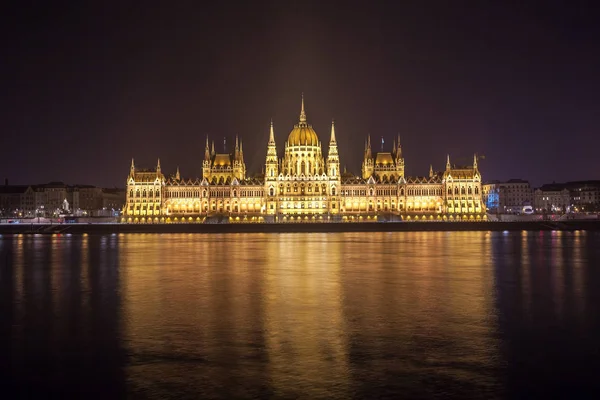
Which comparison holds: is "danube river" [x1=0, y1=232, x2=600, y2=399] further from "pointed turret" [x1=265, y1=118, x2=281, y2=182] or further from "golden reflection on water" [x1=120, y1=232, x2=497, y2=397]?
"pointed turret" [x1=265, y1=118, x2=281, y2=182]

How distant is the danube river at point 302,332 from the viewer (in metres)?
13.9

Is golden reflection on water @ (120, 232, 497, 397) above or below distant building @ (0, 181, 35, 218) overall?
below

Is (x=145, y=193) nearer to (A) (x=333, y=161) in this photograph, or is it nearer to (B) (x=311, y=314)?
(A) (x=333, y=161)

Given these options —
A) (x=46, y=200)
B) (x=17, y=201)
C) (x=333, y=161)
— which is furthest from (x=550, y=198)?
(x=17, y=201)

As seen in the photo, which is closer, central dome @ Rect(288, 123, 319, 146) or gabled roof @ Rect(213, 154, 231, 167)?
central dome @ Rect(288, 123, 319, 146)

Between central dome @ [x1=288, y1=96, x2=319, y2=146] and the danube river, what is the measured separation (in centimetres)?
11391

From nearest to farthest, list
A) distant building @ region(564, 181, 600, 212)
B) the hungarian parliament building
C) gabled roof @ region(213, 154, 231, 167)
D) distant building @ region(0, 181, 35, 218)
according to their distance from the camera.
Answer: the hungarian parliament building
gabled roof @ region(213, 154, 231, 167)
distant building @ region(0, 181, 35, 218)
distant building @ region(564, 181, 600, 212)

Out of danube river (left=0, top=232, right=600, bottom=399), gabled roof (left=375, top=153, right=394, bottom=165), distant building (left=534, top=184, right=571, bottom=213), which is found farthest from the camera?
distant building (left=534, top=184, right=571, bottom=213)

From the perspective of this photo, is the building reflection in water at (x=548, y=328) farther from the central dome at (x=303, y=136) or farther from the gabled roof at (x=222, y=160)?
the gabled roof at (x=222, y=160)

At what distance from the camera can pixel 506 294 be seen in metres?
26.7

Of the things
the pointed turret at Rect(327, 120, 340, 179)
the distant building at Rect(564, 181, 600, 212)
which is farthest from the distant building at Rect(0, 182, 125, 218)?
the distant building at Rect(564, 181, 600, 212)

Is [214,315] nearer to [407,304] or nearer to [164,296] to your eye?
[164,296]

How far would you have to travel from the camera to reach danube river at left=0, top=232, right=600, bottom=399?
45.8 ft

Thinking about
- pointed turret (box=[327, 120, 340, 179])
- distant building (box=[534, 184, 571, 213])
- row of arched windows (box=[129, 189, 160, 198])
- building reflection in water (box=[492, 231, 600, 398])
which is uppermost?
pointed turret (box=[327, 120, 340, 179])
